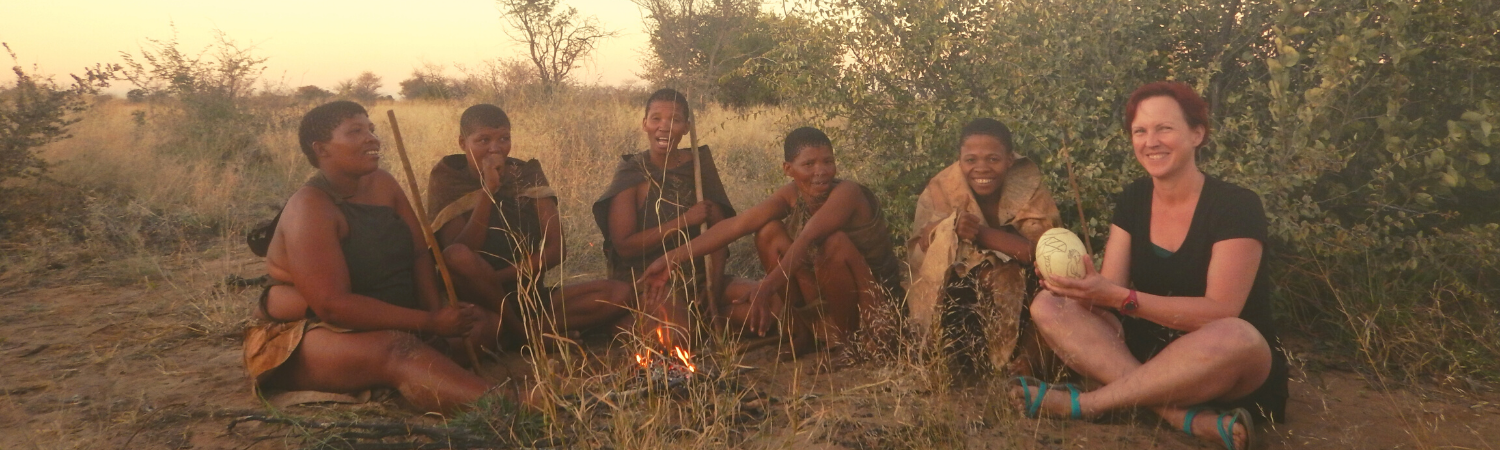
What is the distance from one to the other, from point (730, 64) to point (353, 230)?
12223mm

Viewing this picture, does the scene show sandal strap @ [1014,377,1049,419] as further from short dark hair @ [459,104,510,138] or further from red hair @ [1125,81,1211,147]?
short dark hair @ [459,104,510,138]

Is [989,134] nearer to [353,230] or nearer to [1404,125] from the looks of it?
[1404,125]

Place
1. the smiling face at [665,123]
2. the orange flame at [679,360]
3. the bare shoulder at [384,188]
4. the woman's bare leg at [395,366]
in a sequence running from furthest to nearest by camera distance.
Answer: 1. the smiling face at [665,123]
2. the bare shoulder at [384,188]
3. the woman's bare leg at [395,366]
4. the orange flame at [679,360]

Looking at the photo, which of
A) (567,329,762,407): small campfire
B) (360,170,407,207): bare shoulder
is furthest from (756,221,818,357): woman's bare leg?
(360,170,407,207): bare shoulder

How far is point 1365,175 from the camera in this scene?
3762 millimetres

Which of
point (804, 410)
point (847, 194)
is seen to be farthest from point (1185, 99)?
point (804, 410)

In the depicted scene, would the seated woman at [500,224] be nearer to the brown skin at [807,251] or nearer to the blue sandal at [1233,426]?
the brown skin at [807,251]

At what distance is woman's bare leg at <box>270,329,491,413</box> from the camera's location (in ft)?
9.33

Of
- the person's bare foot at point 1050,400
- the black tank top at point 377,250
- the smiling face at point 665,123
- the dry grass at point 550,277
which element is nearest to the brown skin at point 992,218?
the dry grass at point 550,277

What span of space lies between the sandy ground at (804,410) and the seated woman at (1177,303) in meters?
0.11

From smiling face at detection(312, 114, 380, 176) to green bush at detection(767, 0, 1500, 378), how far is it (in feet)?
7.59

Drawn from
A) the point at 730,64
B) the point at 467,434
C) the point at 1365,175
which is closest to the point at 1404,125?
the point at 1365,175

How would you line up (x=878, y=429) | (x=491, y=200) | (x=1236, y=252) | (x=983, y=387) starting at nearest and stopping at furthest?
(x=1236, y=252) → (x=878, y=429) → (x=983, y=387) → (x=491, y=200)

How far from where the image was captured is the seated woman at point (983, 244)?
10.4 ft
